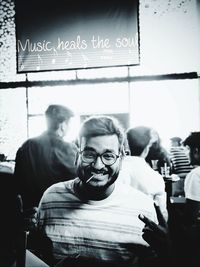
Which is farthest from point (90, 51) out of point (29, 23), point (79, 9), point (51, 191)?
point (51, 191)

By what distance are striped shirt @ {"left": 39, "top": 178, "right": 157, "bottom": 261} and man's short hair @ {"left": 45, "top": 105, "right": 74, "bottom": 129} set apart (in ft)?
2.65

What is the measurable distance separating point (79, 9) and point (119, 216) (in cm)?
309

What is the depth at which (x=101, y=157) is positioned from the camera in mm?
1117

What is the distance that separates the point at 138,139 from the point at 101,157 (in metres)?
0.73

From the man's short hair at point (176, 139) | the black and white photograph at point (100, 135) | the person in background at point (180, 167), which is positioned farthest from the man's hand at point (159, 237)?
the man's short hair at point (176, 139)

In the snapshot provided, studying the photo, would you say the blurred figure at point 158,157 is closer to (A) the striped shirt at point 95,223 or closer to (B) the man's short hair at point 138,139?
(B) the man's short hair at point 138,139

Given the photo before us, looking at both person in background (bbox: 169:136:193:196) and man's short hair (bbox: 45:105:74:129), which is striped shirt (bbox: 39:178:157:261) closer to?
man's short hair (bbox: 45:105:74:129)

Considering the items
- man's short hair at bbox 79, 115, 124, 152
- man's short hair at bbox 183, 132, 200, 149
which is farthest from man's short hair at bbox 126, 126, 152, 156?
man's short hair at bbox 79, 115, 124, 152

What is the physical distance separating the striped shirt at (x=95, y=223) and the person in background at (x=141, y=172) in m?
0.45

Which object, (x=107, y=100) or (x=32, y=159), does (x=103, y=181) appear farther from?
(x=107, y=100)

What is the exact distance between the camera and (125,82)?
4.17 metres

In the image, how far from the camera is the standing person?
1.69m

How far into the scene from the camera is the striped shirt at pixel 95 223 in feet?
3.55

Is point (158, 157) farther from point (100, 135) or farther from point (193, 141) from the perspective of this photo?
point (100, 135)
